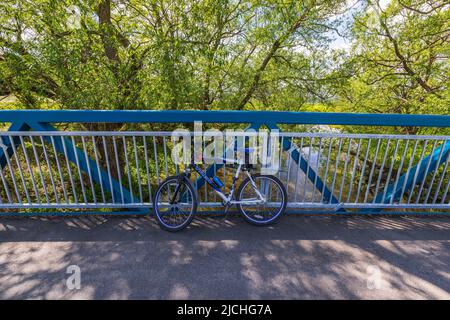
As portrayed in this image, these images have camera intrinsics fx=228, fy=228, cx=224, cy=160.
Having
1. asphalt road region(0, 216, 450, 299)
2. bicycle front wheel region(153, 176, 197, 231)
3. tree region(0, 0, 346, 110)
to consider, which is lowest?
asphalt road region(0, 216, 450, 299)

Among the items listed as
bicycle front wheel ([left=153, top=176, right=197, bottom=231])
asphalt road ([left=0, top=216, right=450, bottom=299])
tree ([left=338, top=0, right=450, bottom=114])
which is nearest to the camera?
asphalt road ([left=0, top=216, right=450, bottom=299])

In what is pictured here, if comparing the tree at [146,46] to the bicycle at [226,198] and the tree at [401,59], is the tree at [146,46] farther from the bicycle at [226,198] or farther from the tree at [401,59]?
the bicycle at [226,198]

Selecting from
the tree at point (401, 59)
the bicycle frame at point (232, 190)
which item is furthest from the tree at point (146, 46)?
the bicycle frame at point (232, 190)

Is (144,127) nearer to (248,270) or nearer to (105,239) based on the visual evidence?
(105,239)

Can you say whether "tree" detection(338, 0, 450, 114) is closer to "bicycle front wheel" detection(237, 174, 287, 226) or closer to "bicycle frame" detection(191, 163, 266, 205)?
"bicycle front wheel" detection(237, 174, 287, 226)

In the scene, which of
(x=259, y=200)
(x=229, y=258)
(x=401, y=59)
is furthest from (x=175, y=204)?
(x=401, y=59)

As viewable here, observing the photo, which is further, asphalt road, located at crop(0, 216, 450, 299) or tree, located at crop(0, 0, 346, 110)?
tree, located at crop(0, 0, 346, 110)

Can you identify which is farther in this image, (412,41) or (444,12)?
(412,41)

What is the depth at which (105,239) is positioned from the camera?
2805 millimetres

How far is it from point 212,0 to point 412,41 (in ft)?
21.4

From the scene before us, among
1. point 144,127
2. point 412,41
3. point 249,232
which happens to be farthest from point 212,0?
point 412,41

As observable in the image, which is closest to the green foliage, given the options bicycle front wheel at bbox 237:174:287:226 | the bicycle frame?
the bicycle frame

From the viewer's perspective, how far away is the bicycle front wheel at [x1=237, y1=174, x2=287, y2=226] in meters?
3.05

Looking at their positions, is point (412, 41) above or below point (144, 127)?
above
